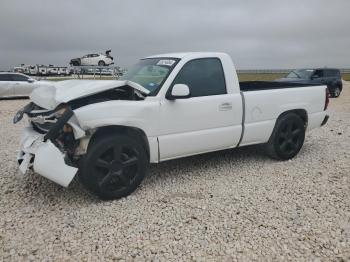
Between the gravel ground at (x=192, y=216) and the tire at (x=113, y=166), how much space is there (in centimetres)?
18

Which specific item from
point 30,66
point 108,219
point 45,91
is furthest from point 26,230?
point 30,66

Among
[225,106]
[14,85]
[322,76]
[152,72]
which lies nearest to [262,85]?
[225,106]

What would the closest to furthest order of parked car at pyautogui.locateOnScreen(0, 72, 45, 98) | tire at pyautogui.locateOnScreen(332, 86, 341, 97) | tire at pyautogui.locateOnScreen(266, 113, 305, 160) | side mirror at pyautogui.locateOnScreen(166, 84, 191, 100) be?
1. side mirror at pyautogui.locateOnScreen(166, 84, 191, 100)
2. tire at pyautogui.locateOnScreen(266, 113, 305, 160)
3. parked car at pyautogui.locateOnScreen(0, 72, 45, 98)
4. tire at pyautogui.locateOnScreen(332, 86, 341, 97)

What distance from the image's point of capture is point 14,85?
15.9m

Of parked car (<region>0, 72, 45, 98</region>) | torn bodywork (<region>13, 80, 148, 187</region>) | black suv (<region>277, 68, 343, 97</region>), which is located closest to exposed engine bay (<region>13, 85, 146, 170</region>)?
torn bodywork (<region>13, 80, 148, 187</region>)

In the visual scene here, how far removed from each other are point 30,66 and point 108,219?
44763mm

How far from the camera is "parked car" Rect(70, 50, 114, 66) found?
1245 inches

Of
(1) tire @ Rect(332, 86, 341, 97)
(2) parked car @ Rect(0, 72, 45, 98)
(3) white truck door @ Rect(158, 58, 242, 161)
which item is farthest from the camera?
(1) tire @ Rect(332, 86, 341, 97)

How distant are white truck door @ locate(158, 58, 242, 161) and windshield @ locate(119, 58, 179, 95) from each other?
0.18m

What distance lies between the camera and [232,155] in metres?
5.92

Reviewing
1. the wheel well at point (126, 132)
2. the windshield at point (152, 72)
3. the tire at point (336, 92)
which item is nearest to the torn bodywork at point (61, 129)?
the wheel well at point (126, 132)

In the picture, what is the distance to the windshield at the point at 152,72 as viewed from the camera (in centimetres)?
436

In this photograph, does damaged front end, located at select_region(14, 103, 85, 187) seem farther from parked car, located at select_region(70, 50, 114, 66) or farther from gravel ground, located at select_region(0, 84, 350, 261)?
parked car, located at select_region(70, 50, 114, 66)

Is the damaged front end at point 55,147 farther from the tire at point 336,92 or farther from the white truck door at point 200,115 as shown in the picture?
the tire at point 336,92
